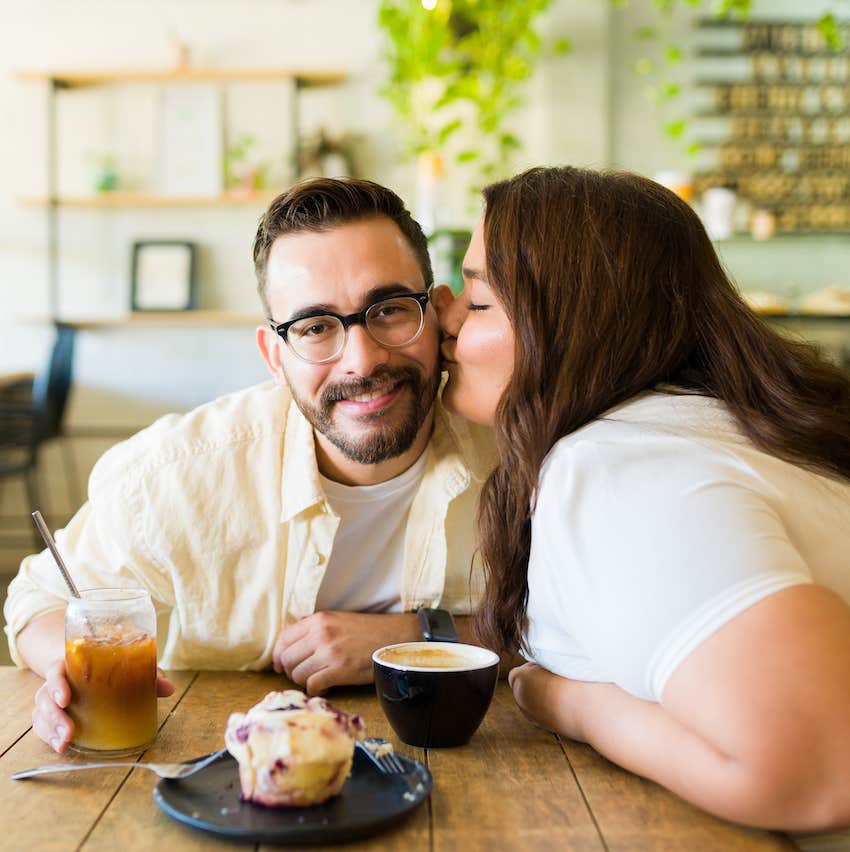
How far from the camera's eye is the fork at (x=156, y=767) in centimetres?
100

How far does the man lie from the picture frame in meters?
3.59

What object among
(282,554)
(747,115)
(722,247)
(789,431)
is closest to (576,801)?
(789,431)

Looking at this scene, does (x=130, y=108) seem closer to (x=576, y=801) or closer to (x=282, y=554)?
(x=282, y=554)

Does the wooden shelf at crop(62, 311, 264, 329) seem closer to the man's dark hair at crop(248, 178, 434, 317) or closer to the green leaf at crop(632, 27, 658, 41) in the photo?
the green leaf at crop(632, 27, 658, 41)

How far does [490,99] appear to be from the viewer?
4.67 meters

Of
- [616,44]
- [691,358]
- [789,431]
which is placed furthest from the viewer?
[616,44]

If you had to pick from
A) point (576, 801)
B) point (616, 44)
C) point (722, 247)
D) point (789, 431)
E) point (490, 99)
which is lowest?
point (576, 801)

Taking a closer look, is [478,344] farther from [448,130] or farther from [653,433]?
[448,130]

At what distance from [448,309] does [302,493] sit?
1.09ft

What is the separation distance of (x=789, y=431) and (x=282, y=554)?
2.39ft

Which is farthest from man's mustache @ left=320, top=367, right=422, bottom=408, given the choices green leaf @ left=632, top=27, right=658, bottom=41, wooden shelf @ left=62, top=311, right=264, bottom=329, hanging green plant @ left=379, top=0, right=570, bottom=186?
green leaf @ left=632, top=27, right=658, bottom=41

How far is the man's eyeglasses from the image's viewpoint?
1.57 metres

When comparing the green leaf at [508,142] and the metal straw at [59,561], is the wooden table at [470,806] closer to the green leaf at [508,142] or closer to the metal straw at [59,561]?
the metal straw at [59,561]

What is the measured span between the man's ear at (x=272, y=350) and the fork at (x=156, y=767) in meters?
0.76
